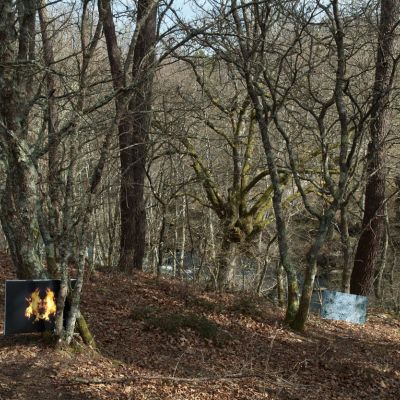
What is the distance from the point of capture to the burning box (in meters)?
5.45

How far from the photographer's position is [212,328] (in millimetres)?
7848

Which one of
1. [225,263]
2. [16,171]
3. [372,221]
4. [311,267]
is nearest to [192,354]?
[311,267]

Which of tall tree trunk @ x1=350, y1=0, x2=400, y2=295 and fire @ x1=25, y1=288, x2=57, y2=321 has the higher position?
tall tree trunk @ x1=350, y1=0, x2=400, y2=295

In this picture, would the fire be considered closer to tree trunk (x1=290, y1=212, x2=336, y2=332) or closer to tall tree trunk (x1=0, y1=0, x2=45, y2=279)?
tall tree trunk (x1=0, y1=0, x2=45, y2=279)

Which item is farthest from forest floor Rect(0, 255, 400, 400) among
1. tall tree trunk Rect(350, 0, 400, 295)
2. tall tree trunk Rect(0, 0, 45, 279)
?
tall tree trunk Rect(350, 0, 400, 295)

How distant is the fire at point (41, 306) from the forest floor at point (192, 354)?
396mm

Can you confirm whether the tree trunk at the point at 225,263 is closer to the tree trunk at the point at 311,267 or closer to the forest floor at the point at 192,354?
the forest floor at the point at 192,354

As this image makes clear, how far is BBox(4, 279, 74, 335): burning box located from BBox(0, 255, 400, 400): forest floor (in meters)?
0.31

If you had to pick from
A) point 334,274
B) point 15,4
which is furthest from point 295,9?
point 334,274

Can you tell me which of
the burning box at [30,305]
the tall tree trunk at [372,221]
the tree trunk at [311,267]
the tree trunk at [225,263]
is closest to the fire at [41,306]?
the burning box at [30,305]

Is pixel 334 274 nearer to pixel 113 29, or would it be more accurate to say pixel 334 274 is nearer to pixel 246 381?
pixel 113 29

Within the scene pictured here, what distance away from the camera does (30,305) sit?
5.58 m

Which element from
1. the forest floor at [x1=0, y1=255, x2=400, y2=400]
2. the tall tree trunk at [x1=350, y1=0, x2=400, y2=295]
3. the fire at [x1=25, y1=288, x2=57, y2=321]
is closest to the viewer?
the forest floor at [x1=0, y1=255, x2=400, y2=400]

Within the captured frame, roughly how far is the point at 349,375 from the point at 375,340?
244cm
